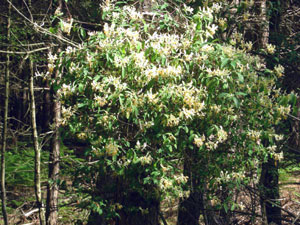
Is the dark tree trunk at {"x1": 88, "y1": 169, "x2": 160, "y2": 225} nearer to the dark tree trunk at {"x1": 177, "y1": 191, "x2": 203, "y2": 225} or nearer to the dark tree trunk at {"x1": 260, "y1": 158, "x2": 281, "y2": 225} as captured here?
the dark tree trunk at {"x1": 177, "y1": 191, "x2": 203, "y2": 225}

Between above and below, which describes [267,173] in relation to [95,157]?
below

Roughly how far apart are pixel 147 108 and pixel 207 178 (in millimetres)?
1639

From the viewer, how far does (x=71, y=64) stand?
155 inches

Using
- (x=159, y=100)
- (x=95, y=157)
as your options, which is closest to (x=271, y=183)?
(x=95, y=157)

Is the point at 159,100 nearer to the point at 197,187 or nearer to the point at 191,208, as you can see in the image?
the point at 197,187

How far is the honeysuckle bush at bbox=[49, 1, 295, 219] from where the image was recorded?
141 inches

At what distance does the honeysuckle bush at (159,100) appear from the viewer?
11.7 ft

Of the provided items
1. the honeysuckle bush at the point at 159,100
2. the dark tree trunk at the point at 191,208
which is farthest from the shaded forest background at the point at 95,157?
the honeysuckle bush at the point at 159,100

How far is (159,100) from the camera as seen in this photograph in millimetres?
3543

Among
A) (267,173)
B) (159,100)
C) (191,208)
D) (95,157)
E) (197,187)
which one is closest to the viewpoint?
(159,100)

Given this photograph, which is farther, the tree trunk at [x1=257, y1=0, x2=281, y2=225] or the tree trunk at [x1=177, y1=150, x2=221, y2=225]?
the tree trunk at [x1=257, y1=0, x2=281, y2=225]

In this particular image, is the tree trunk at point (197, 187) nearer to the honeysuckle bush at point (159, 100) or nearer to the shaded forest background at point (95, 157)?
the shaded forest background at point (95, 157)

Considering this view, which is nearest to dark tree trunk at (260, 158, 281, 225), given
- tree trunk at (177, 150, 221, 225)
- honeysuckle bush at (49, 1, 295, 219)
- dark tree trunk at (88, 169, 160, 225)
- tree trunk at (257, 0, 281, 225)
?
tree trunk at (257, 0, 281, 225)

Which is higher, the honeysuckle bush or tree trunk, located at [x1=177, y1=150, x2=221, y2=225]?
the honeysuckle bush
